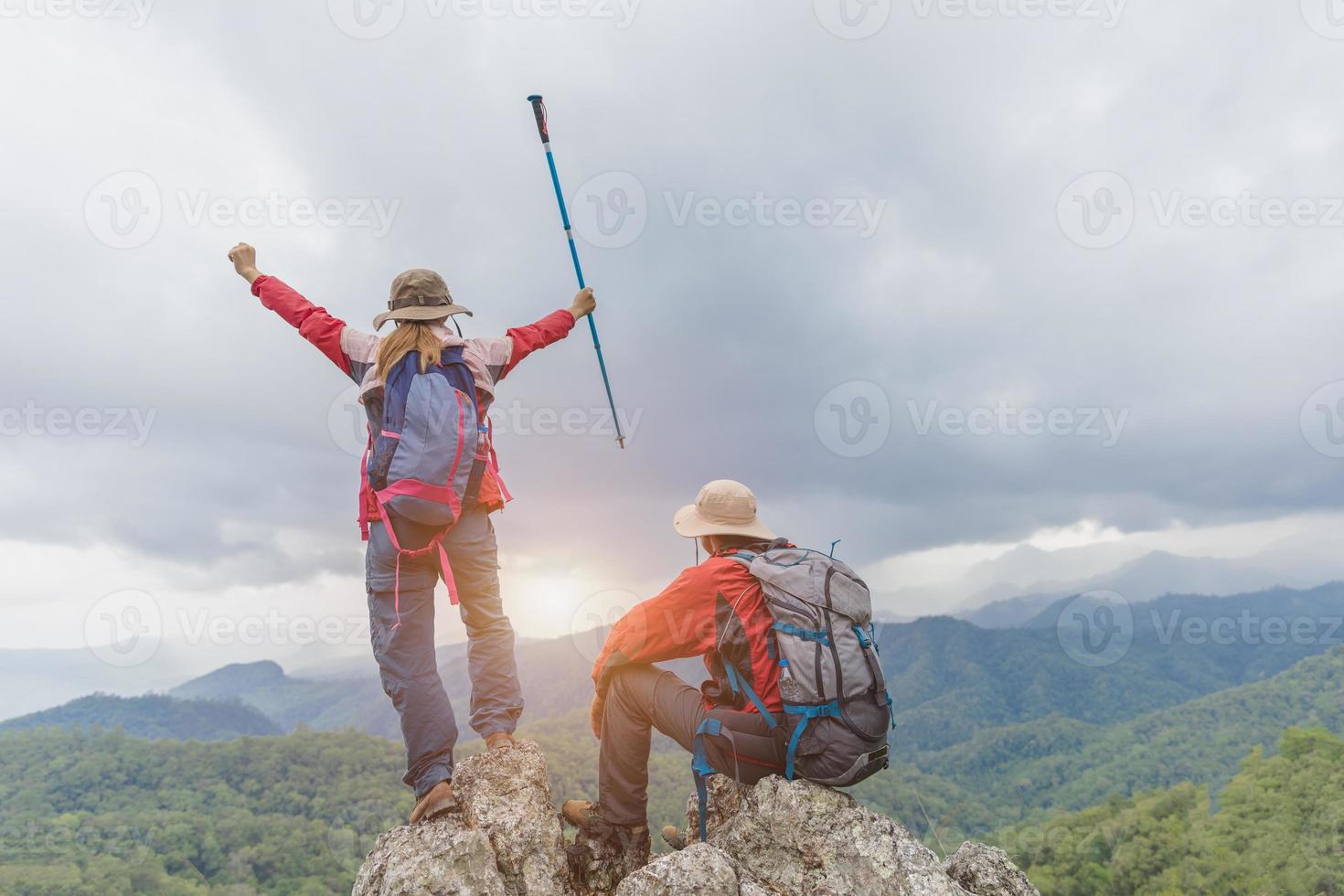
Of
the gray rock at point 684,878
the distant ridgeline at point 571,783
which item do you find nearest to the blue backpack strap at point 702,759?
the gray rock at point 684,878

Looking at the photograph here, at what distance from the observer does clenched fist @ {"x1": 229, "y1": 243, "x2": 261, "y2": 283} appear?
634 centimetres

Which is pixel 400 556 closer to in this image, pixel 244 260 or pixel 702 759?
pixel 702 759

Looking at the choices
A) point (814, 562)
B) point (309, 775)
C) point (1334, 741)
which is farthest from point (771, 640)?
point (1334, 741)

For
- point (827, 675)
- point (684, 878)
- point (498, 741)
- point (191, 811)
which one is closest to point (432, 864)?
point (498, 741)

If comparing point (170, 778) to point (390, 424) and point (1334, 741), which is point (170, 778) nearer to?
point (390, 424)

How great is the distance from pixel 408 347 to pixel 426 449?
0.86 meters

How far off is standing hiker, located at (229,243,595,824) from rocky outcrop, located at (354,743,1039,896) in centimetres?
35

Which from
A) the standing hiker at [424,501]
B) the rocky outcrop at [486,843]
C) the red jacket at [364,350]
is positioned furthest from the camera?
the red jacket at [364,350]

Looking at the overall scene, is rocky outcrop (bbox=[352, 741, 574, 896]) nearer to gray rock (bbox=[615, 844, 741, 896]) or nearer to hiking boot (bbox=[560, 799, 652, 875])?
hiking boot (bbox=[560, 799, 652, 875])

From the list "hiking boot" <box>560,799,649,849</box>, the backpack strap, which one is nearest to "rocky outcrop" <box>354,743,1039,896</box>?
"hiking boot" <box>560,799,649,849</box>

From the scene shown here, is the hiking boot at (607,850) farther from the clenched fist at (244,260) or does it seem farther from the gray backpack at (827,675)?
the clenched fist at (244,260)

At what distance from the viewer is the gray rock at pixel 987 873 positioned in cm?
559

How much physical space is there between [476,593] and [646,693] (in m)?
1.61

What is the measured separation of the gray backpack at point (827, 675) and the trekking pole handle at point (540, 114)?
5042 millimetres
